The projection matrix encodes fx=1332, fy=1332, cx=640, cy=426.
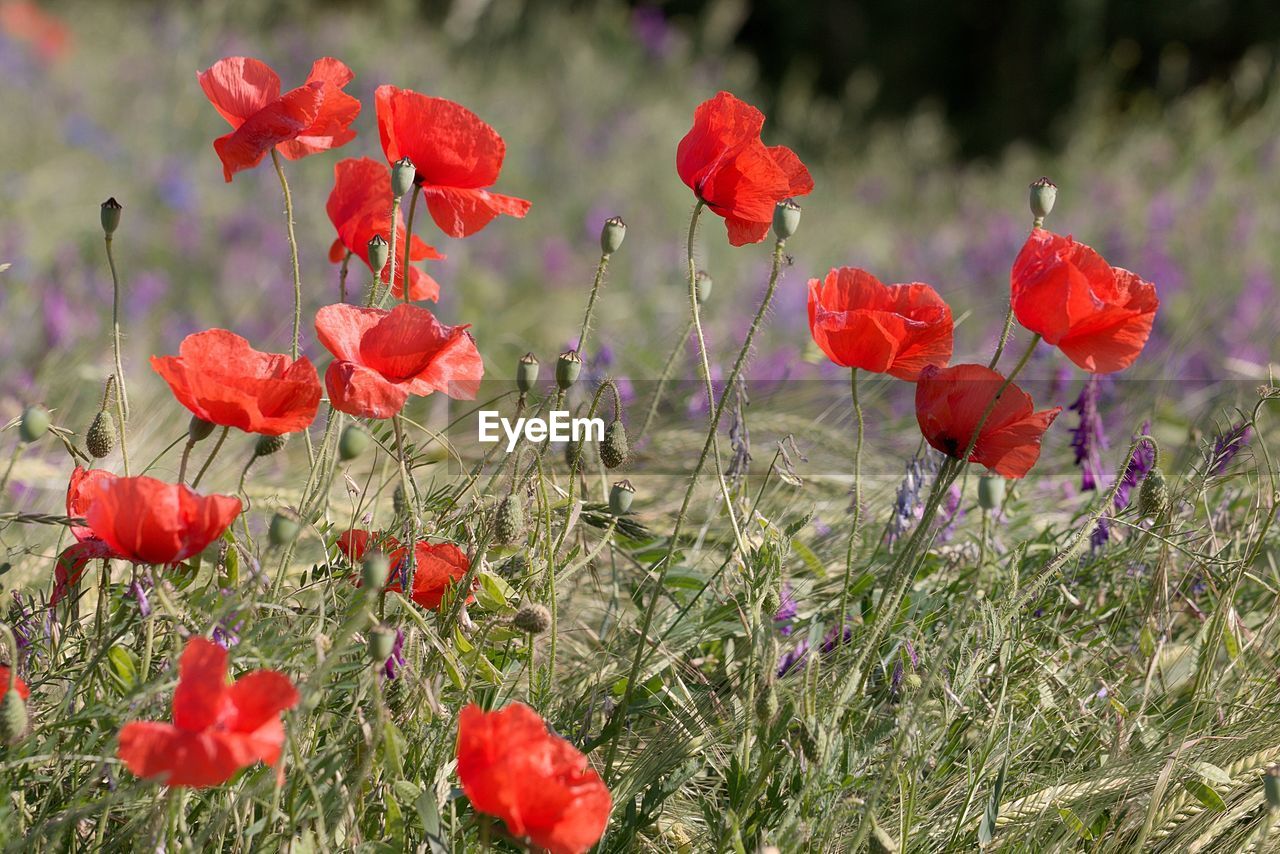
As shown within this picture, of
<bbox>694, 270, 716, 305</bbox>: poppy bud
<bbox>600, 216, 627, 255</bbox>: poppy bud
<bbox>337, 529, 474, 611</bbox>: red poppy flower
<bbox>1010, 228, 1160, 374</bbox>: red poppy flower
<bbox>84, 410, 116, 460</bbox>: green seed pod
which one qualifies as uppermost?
<bbox>1010, 228, 1160, 374</bbox>: red poppy flower

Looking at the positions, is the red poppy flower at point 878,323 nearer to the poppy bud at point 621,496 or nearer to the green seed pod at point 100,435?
the poppy bud at point 621,496

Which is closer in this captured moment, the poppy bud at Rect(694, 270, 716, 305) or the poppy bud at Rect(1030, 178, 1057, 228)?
the poppy bud at Rect(1030, 178, 1057, 228)

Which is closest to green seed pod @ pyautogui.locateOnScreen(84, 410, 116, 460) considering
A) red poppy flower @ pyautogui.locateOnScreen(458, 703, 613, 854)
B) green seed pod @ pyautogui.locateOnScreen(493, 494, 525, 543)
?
green seed pod @ pyautogui.locateOnScreen(493, 494, 525, 543)

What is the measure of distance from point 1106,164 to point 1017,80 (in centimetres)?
Result: 102

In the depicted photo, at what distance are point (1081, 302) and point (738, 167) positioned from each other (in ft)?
1.02

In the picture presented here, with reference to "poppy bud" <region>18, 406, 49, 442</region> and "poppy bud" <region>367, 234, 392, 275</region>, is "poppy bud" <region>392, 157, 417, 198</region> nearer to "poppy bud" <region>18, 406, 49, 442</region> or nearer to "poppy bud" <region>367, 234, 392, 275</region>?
"poppy bud" <region>367, 234, 392, 275</region>

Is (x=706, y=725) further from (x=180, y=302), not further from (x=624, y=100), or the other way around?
(x=624, y=100)

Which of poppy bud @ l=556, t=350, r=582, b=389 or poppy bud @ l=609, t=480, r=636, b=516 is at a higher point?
poppy bud @ l=556, t=350, r=582, b=389

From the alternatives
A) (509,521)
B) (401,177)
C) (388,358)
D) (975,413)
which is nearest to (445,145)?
(401,177)

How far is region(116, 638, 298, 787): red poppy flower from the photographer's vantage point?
79 cm

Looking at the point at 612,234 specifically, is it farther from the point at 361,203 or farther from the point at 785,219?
the point at 361,203

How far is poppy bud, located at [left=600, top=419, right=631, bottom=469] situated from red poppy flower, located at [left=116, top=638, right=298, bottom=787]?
432 millimetres

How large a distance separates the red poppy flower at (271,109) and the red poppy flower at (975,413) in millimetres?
569

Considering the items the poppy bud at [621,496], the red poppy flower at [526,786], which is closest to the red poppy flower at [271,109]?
the poppy bud at [621,496]
